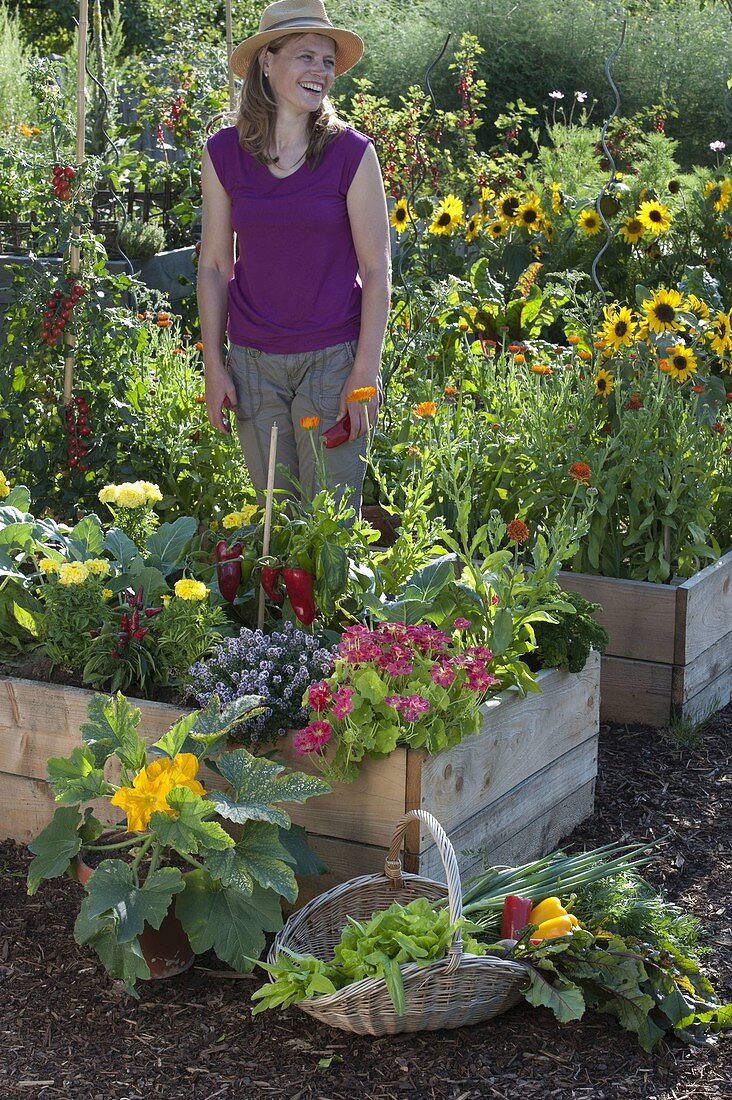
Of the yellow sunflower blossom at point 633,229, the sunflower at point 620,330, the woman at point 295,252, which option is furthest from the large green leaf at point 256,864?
the yellow sunflower blossom at point 633,229

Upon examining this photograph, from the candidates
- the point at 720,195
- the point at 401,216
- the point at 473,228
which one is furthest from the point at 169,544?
the point at 720,195

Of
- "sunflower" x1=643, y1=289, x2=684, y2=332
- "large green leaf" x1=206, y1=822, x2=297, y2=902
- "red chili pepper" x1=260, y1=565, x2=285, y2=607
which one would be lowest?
"large green leaf" x1=206, y1=822, x2=297, y2=902

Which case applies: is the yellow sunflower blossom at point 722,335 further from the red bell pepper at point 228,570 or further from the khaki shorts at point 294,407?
the red bell pepper at point 228,570

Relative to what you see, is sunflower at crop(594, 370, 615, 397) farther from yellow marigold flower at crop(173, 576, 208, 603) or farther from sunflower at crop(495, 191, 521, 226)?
yellow marigold flower at crop(173, 576, 208, 603)

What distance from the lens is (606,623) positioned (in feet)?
11.6

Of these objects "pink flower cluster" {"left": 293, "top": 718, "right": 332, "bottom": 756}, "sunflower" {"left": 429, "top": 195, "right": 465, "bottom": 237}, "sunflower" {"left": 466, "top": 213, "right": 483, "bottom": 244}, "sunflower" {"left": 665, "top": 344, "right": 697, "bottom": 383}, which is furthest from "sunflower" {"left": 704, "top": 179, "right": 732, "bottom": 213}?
"pink flower cluster" {"left": 293, "top": 718, "right": 332, "bottom": 756}

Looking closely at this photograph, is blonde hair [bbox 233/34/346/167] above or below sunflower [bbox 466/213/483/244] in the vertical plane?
above

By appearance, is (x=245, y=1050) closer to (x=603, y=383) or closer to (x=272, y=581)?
(x=272, y=581)

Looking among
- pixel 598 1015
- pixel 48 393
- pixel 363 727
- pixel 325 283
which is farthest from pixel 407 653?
pixel 48 393

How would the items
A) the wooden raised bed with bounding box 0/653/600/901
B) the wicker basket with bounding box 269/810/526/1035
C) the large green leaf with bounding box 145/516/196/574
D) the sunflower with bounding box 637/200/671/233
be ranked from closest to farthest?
the wicker basket with bounding box 269/810/526/1035
the wooden raised bed with bounding box 0/653/600/901
the large green leaf with bounding box 145/516/196/574
the sunflower with bounding box 637/200/671/233

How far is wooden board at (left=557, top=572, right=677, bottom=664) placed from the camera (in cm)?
343

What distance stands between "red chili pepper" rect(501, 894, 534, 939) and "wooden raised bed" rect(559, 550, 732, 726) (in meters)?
1.31

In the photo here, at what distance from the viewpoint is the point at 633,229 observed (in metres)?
5.11

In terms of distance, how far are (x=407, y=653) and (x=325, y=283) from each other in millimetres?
1199
